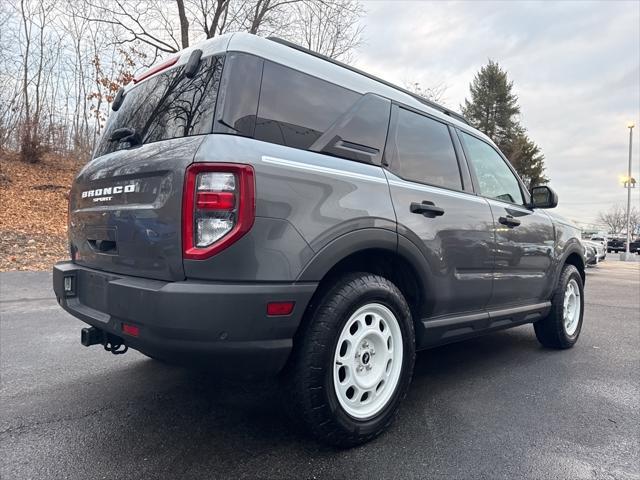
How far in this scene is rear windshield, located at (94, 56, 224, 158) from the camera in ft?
6.94

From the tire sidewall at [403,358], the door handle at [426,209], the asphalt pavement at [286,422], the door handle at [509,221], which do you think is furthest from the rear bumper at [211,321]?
the door handle at [509,221]

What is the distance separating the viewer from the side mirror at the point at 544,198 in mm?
3852

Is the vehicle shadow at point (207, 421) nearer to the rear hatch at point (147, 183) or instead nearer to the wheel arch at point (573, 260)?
the rear hatch at point (147, 183)

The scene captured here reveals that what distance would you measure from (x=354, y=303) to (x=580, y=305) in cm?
345

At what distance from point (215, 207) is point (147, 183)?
43 centimetres

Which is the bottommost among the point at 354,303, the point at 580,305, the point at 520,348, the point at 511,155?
the point at 520,348

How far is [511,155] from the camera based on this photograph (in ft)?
120

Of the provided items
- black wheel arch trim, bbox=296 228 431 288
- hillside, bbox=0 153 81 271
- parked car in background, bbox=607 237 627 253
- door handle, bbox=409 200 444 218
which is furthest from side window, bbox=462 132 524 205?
parked car in background, bbox=607 237 627 253

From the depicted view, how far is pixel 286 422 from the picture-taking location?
2.50 metres

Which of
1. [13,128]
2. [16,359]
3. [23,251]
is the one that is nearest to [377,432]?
[16,359]

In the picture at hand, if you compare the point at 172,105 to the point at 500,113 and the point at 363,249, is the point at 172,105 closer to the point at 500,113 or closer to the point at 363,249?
the point at 363,249

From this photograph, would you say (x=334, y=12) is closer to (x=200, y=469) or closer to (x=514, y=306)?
(x=514, y=306)

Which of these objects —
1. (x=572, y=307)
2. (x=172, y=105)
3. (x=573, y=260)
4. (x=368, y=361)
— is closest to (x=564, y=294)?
(x=572, y=307)

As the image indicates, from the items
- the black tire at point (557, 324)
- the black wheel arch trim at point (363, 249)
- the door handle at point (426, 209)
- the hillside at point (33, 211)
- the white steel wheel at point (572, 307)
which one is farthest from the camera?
the hillside at point (33, 211)
